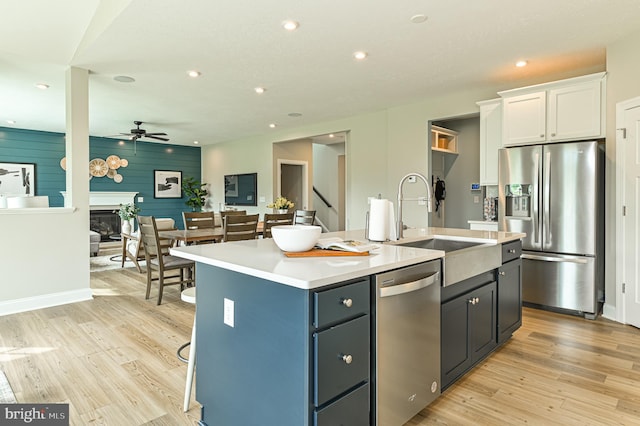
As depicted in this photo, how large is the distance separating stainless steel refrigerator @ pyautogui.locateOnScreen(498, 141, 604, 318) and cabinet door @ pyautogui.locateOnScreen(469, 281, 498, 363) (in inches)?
63.4

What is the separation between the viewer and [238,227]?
14.1 feet

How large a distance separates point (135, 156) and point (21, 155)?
2233 millimetres

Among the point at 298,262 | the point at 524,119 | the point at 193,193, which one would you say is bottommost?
the point at 298,262

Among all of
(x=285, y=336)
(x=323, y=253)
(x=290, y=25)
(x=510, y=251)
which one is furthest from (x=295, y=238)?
(x=290, y=25)

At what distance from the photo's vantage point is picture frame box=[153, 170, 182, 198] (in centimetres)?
975

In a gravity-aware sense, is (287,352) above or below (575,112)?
below

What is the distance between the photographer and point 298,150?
8797mm

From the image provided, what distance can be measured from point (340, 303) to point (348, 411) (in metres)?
0.44

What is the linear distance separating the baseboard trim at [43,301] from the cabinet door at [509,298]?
14.0 ft

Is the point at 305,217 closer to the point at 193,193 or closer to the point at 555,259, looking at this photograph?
the point at 555,259

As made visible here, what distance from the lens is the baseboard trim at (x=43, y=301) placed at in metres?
3.89

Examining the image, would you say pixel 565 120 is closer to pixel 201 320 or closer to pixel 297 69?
pixel 297 69

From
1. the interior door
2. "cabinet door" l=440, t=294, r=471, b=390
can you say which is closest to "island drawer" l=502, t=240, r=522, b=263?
"cabinet door" l=440, t=294, r=471, b=390

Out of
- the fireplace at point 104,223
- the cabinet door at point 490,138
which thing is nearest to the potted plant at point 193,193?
the fireplace at point 104,223
